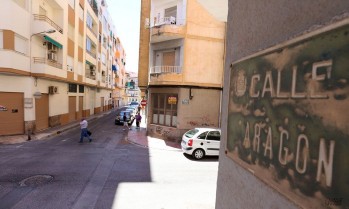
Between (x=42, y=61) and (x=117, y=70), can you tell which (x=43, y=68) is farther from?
(x=117, y=70)

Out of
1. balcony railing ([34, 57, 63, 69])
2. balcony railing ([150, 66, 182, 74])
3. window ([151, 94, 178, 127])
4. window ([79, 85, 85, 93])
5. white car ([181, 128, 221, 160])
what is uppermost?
balcony railing ([34, 57, 63, 69])

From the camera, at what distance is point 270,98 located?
1666 millimetres

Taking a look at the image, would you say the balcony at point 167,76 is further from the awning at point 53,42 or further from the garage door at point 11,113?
the garage door at point 11,113

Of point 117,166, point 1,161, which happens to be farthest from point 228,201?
point 1,161

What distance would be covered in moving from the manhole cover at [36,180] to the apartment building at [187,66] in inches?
397

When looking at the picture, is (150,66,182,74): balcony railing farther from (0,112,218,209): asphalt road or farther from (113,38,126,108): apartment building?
(113,38,126,108): apartment building

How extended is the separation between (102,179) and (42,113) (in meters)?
14.9

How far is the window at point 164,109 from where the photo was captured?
17969 mm

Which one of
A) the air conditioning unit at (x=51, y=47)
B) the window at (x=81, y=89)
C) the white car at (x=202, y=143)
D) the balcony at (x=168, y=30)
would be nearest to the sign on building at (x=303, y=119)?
the white car at (x=202, y=143)

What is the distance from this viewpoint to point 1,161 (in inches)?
→ 420

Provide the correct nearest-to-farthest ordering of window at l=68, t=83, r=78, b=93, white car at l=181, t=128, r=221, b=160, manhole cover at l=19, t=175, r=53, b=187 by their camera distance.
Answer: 1. manhole cover at l=19, t=175, r=53, b=187
2. white car at l=181, t=128, r=221, b=160
3. window at l=68, t=83, r=78, b=93

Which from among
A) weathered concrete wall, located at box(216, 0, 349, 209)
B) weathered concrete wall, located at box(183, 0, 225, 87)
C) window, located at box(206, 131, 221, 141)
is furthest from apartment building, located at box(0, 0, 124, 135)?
weathered concrete wall, located at box(216, 0, 349, 209)

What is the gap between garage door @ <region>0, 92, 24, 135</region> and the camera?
16609 mm

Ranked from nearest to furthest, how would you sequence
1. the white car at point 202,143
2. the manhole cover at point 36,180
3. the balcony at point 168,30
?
1. the manhole cover at point 36,180
2. the white car at point 202,143
3. the balcony at point 168,30
